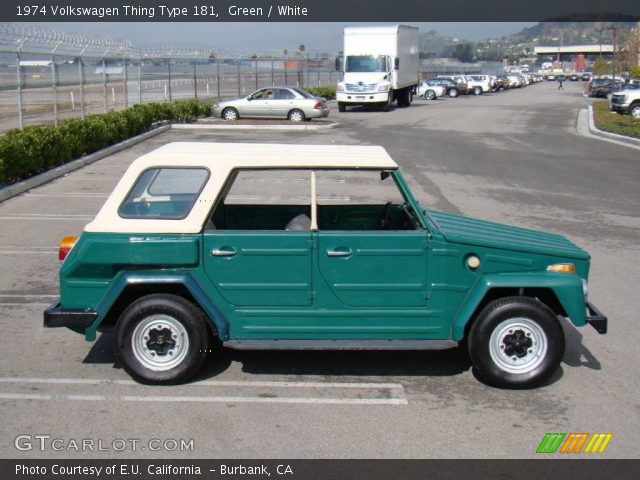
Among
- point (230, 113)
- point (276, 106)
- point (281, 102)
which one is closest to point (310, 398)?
point (281, 102)

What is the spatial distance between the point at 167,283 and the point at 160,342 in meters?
0.44

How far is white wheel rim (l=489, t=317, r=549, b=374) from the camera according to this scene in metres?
6.08

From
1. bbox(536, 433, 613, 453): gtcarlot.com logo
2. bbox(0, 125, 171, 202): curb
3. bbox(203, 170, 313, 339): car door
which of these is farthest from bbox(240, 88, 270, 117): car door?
bbox(536, 433, 613, 453): gtcarlot.com logo

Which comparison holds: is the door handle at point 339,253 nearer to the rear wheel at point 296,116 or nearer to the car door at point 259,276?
the car door at point 259,276

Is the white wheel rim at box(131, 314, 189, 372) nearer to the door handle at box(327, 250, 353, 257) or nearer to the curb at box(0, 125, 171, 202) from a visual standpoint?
the door handle at box(327, 250, 353, 257)

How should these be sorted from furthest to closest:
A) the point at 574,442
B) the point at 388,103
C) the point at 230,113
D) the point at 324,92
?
1. the point at 324,92
2. the point at 388,103
3. the point at 230,113
4. the point at 574,442

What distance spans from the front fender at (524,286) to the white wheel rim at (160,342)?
78.2 inches

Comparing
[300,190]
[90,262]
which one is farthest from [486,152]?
[90,262]

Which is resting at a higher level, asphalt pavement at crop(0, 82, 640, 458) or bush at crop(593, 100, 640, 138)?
bush at crop(593, 100, 640, 138)

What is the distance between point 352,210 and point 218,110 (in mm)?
28100

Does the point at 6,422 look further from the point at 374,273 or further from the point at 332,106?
the point at 332,106

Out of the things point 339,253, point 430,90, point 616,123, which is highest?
point 339,253

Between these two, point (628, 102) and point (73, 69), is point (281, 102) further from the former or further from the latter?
point (628, 102)

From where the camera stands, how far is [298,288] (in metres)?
6.07
